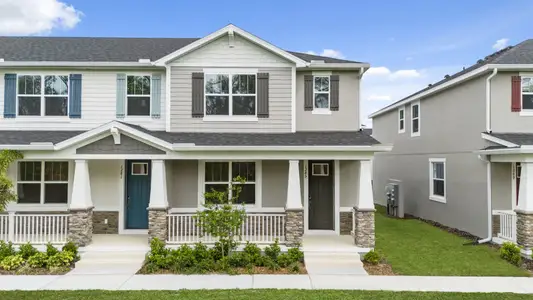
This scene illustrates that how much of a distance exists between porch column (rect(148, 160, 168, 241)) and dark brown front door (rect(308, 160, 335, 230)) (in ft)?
15.5

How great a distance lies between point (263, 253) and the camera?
32.4 ft

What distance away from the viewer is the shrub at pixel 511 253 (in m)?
9.32

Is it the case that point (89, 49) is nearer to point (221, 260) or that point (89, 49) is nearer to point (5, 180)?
point (5, 180)

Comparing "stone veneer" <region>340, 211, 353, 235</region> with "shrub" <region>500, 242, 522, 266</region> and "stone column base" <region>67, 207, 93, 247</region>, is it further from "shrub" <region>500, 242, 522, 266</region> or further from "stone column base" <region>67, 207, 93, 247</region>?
"stone column base" <region>67, 207, 93, 247</region>

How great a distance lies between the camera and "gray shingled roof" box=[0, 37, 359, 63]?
12.3m

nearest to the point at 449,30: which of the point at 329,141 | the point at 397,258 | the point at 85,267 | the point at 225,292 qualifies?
the point at 329,141

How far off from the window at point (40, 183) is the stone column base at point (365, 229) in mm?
9216

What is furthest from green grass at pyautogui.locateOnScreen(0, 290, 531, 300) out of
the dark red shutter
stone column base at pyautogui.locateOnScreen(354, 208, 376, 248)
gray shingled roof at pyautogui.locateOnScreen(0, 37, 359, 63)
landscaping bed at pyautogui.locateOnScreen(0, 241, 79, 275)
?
gray shingled roof at pyautogui.locateOnScreen(0, 37, 359, 63)

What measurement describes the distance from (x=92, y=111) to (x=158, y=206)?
4.39 metres

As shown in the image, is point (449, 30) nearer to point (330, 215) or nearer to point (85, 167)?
point (330, 215)

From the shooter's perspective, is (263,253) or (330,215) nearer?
(263,253)

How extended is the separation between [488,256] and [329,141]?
5.42 metres

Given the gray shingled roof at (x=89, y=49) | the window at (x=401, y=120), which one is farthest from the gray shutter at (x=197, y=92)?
the window at (x=401, y=120)

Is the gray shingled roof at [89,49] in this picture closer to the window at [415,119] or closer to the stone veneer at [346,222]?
the stone veneer at [346,222]
